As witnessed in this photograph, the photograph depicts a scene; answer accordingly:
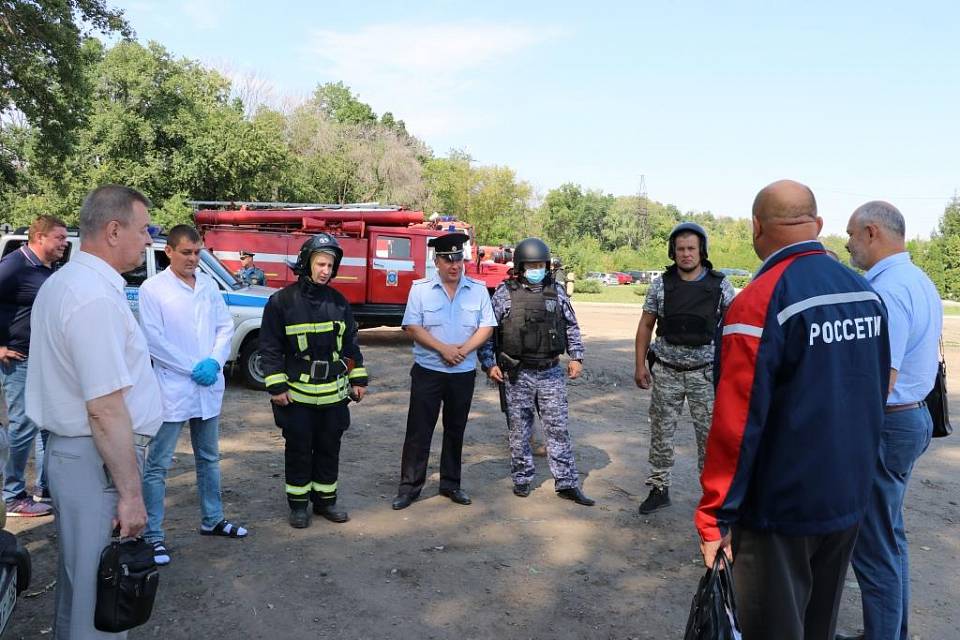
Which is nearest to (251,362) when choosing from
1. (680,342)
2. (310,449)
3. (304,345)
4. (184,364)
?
(310,449)

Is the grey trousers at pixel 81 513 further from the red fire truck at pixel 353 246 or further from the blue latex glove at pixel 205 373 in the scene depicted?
the red fire truck at pixel 353 246

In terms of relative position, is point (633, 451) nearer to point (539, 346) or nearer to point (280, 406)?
point (539, 346)

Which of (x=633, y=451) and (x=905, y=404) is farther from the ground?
(x=905, y=404)

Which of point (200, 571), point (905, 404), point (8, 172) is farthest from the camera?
point (8, 172)

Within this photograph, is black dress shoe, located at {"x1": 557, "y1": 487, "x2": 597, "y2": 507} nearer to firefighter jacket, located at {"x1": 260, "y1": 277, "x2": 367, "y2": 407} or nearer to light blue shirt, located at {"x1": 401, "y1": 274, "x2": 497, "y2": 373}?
light blue shirt, located at {"x1": 401, "y1": 274, "x2": 497, "y2": 373}

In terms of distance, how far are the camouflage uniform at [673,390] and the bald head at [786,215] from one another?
2.67 meters

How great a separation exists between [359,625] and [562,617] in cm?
107

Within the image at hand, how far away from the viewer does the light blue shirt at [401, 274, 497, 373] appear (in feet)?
17.8

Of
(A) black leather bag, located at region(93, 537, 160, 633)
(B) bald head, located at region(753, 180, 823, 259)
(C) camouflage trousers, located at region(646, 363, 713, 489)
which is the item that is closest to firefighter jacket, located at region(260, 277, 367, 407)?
(A) black leather bag, located at region(93, 537, 160, 633)

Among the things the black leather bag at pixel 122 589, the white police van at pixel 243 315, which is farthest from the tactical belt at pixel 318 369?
the white police van at pixel 243 315

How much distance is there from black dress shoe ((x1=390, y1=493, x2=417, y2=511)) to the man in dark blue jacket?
10.8 ft

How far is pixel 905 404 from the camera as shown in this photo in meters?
3.35

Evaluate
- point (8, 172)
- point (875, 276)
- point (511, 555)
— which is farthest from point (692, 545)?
point (8, 172)

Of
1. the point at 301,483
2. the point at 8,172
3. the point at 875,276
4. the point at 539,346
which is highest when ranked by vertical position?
the point at 8,172
